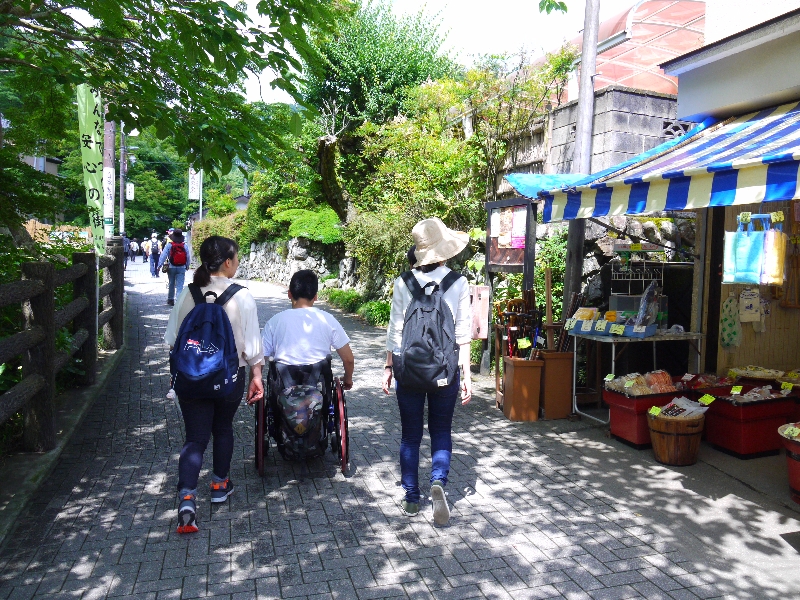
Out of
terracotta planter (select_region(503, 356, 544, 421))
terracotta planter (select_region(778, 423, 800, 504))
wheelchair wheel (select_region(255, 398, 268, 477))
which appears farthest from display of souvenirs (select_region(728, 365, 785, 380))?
wheelchair wheel (select_region(255, 398, 268, 477))

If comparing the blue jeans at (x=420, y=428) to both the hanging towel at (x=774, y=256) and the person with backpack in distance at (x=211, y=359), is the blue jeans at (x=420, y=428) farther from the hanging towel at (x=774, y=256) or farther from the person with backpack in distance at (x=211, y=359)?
the hanging towel at (x=774, y=256)

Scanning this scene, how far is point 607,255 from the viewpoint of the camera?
859 cm

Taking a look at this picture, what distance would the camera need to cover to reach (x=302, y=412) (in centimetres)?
466

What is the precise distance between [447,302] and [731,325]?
3.59 m

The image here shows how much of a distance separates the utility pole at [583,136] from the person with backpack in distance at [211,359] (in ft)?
13.4

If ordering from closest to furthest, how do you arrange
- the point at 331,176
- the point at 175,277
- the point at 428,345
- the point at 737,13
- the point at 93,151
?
the point at 428,345 < the point at 93,151 < the point at 737,13 < the point at 175,277 < the point at 331,176

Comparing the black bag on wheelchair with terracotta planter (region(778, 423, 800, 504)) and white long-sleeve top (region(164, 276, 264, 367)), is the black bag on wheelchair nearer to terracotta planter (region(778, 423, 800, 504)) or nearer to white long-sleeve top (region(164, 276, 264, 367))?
white long-sleeve top (region(164, 276, 264, 367))

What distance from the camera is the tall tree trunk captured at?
17859 mm

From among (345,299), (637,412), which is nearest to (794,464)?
(637,412)

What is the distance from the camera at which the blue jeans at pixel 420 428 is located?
4246 mm

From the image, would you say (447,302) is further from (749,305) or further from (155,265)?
(155,265)

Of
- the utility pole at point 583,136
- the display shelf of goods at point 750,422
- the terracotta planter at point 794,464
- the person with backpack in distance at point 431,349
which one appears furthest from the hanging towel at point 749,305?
the person with backpack in distance at point 431,349

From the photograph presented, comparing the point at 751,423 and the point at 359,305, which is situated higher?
the point at 359,305

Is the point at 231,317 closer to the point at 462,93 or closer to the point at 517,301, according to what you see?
the point at 517,301
